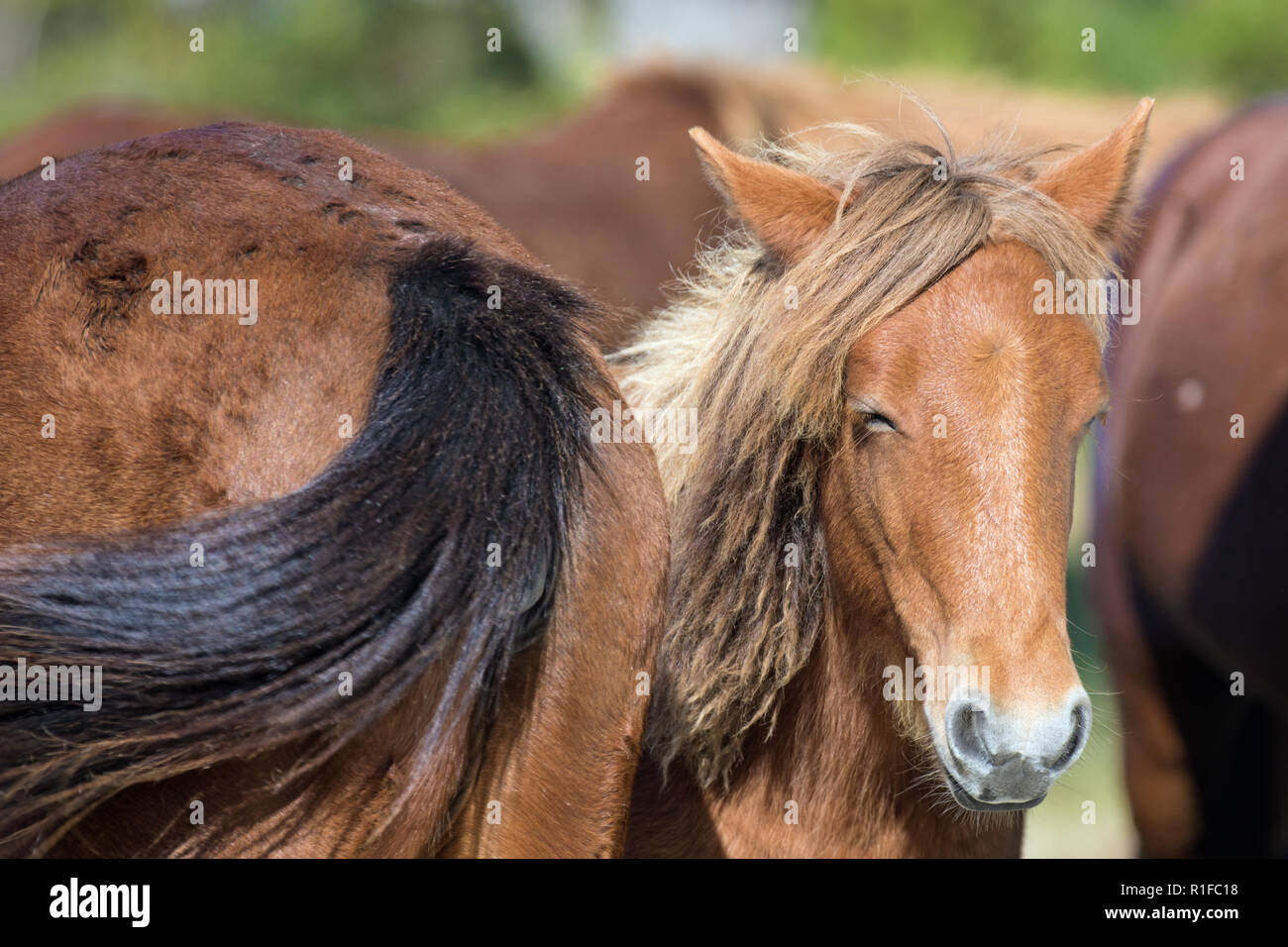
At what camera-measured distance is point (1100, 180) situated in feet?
8.39

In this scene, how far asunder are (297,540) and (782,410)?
961mm

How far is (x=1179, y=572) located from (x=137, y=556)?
406cm

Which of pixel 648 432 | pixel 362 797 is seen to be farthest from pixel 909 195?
pixel 362 797

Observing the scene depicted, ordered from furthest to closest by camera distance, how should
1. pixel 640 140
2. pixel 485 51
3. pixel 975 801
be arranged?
pixel 485 51
pixel 640 140
pixel 975 801

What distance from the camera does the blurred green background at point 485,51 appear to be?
49.2 feet

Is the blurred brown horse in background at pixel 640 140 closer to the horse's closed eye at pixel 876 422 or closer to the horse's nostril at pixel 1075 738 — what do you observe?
the horse's closed eye at pixel 876 422

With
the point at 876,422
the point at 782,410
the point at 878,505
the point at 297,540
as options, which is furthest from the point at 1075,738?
the point at 297,540

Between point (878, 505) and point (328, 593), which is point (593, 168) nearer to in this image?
point (878, 505)

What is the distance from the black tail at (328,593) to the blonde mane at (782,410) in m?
0.55

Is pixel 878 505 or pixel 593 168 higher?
pixel 593 168

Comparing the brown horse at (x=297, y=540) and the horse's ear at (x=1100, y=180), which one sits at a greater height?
the horse's ear at (x=1100, y=180)

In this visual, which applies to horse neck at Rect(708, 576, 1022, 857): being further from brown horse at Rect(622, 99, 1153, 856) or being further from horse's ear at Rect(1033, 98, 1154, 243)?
horse's ear at Rect(1033, 98, 1154, 243)

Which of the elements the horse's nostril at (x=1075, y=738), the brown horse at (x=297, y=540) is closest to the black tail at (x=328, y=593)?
the brown horse at (x=297, y=540)

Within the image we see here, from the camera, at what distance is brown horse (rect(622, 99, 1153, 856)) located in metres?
2.09
